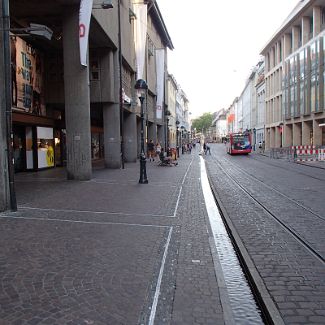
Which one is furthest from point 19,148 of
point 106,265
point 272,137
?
point 272,137

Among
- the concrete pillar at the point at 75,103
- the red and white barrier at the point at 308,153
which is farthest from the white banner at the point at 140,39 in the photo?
the red and white barrier at the point at 308,153

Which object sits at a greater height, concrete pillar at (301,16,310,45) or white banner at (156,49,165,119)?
concrete pillar at (301,16,310,45)

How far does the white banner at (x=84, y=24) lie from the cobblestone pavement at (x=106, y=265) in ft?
25.6

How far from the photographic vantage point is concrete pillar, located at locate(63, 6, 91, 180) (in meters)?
17.8

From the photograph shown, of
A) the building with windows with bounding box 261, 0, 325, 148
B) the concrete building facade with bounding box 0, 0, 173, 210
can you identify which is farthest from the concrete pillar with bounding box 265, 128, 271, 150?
the concrete building facade with bounding box 0, 0, 173, 210

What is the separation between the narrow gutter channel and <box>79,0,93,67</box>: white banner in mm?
10865

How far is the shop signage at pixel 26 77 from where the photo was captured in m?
19.6

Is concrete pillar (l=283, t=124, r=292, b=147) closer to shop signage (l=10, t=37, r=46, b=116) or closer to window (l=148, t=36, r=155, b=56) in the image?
window (l=148, t=36, r=155, b=56)

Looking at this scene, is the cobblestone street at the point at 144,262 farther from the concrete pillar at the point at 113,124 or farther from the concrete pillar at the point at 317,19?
the concrete pillar at the point at 317,19

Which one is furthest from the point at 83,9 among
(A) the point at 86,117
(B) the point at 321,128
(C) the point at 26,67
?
(B) the point at 321,128

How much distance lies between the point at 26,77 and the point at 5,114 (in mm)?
11939

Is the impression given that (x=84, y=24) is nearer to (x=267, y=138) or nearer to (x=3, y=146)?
(x=3, y=146)

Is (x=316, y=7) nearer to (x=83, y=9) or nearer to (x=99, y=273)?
(x=83, y=9)

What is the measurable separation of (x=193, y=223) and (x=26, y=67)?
50.0ft
